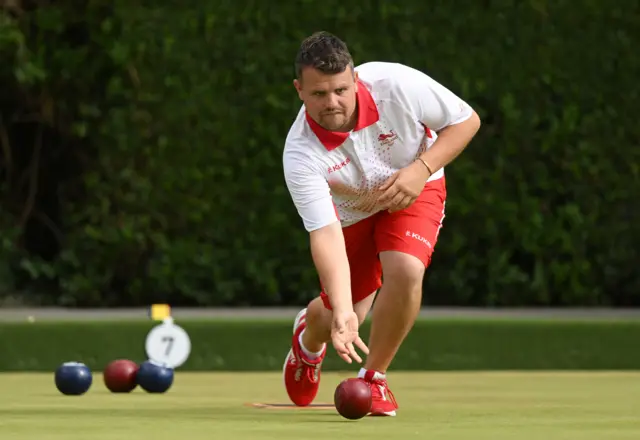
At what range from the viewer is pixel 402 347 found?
677 cm

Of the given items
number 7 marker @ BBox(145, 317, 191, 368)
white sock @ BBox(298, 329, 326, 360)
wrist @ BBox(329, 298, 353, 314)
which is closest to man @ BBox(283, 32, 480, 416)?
wrist @ BBox(329, 298, 353, 314)

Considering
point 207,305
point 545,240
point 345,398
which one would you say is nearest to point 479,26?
point 545,240

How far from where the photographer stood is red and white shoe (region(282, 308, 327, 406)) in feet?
16.5

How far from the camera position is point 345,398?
4.18 meters

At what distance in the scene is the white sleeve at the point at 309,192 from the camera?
13.9ft

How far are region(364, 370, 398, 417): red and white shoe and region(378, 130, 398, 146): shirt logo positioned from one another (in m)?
0.67

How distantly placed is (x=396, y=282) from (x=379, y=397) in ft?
1.14

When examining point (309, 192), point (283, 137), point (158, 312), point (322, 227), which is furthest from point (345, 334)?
point (283, 137)

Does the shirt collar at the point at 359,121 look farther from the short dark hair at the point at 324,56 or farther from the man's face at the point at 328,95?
the short dark hair at the point at 324,56

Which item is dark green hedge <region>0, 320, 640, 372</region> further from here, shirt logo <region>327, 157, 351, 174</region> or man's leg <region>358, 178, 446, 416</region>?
shirt logo <region>327, 157, 351, 174</region>

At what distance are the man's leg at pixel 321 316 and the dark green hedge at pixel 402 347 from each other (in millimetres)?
1543

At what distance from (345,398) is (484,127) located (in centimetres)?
359

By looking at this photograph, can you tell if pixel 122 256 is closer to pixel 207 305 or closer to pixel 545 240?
pixel 207 305

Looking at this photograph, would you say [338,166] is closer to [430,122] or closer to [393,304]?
[430,122]
